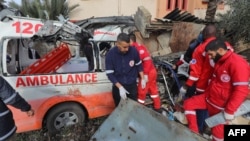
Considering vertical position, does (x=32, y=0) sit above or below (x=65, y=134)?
above

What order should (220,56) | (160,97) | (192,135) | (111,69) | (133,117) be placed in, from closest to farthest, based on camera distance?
(192,135)
(133,117)
(220,56)
(111,69)
(160,97)

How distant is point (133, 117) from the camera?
3350mm

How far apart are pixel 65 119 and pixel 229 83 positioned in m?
2.80

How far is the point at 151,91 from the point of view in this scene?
5.71 meters

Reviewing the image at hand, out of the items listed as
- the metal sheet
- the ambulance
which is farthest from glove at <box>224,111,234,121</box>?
the ambulance

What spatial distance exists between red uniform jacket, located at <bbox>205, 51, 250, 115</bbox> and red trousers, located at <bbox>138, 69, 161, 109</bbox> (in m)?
1.56

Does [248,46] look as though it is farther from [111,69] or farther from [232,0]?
[111,69]

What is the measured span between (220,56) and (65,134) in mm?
2878

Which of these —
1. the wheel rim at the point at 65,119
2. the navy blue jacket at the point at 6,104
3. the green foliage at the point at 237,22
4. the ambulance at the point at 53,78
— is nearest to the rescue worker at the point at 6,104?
the navy blue jacket at the point at 6,104

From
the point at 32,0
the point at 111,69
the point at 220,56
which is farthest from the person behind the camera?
the point at 32,0

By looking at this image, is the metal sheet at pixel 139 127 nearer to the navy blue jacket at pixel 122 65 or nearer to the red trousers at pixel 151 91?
the navy blue jacket at pixel 122 65

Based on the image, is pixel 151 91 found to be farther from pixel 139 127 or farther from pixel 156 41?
pixel 156 41

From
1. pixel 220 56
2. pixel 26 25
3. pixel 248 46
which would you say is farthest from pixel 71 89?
pixel 248 46

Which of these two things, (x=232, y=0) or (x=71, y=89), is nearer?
(x=71, y=89)
